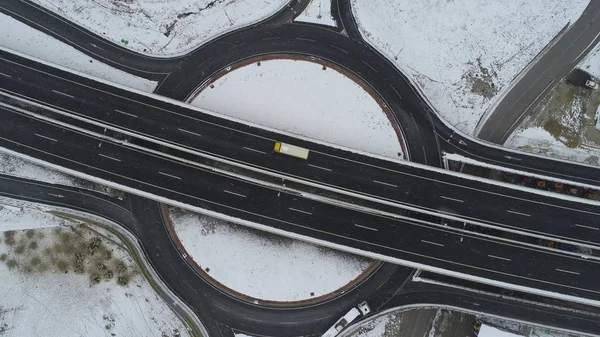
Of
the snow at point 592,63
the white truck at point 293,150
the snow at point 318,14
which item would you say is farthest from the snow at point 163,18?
the snow at point 592,63

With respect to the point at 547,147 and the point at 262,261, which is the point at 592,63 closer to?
the point at 547,147

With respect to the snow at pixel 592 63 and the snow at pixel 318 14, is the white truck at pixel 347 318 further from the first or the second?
the snow at pixel 592 63

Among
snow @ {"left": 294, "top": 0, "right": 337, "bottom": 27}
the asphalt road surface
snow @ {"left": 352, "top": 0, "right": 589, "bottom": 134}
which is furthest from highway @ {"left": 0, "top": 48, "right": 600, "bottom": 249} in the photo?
snow @ {"left": 294, "top": 0, "right": 337, "bottom": 27}

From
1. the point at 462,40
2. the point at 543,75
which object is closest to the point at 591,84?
the point at 543,75

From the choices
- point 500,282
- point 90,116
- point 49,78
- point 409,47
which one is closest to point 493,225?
point 500,282

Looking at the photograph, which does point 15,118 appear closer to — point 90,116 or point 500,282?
point 90,116
